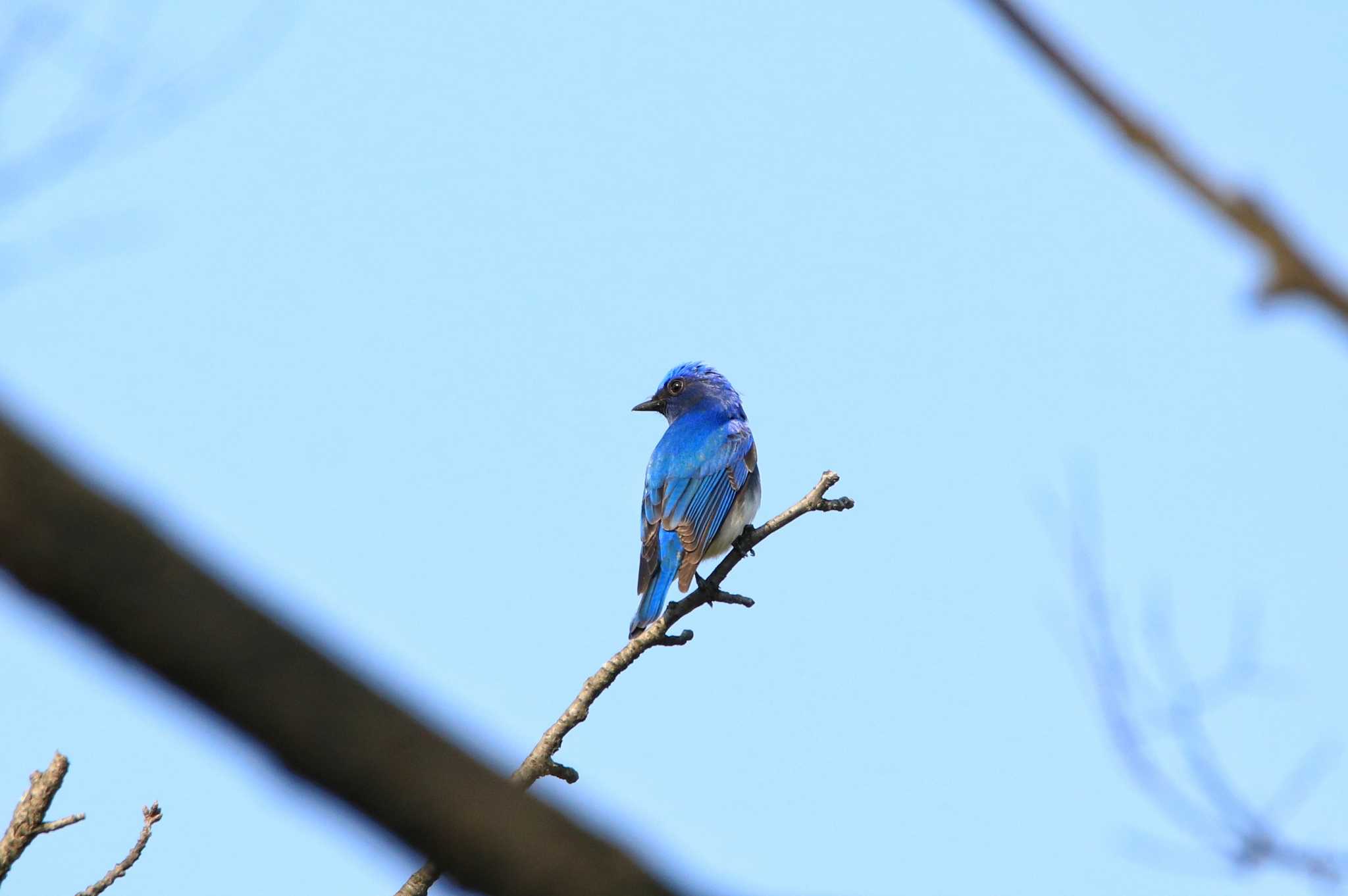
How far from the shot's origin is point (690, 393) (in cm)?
1315

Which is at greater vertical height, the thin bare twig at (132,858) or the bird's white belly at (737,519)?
the bird's white belly at (737,519)

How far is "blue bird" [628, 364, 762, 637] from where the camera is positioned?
32.9 ft

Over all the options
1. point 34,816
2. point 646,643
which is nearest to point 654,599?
point 646,643

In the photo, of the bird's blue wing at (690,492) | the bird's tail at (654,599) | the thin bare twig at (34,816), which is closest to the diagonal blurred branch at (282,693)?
the thin bare twig at (34,816)

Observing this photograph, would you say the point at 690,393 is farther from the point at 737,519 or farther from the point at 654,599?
the point at 654,599

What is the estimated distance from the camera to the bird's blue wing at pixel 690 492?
10133 mm

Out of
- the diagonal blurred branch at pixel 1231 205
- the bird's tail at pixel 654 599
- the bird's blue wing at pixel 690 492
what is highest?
the bird's blue wing at pixel 690 492

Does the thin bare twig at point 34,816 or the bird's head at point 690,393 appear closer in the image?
the thin bare twig at point 34,816

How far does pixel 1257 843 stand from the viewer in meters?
4.37

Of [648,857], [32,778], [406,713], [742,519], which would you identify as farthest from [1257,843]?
[742,519]

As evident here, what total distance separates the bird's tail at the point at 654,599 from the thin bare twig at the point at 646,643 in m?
1.15

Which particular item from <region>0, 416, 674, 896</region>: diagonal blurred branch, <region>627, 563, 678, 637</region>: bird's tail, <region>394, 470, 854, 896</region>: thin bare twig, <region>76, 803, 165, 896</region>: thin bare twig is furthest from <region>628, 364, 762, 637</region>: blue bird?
<region>0, 416, 674, 896</region>: diagonal blurred branch

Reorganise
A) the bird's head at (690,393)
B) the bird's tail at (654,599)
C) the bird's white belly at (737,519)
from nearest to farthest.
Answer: the bird's tail at (654,599), the bird's white belly at (737,519), the bird's head at (690,393)

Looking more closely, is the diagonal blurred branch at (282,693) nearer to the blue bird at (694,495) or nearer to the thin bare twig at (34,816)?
the thin bare twig at (34,816)
